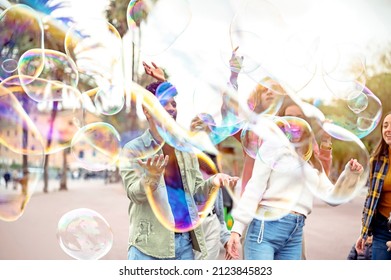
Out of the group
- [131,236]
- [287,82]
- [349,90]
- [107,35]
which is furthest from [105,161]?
[349,90]

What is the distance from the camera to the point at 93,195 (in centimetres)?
407

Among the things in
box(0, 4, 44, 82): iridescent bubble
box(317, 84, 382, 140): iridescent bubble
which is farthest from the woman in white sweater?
box(0, 4, 44, 82): iridescent bubble

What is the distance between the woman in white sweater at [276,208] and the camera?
3398 mm

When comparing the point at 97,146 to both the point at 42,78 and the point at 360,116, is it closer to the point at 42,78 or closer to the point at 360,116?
the point at 42,78

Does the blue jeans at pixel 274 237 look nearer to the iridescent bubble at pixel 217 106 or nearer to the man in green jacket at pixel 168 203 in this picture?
the man in green jacket at pixel 168 203

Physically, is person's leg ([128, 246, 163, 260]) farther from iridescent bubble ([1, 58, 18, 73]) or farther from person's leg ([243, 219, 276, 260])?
iridescent bubble ([1, 58, 18, 73])

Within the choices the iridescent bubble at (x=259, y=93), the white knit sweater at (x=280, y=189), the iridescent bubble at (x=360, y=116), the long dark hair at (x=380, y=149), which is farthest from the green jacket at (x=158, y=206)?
the long dark hair at (x=380, y=149)

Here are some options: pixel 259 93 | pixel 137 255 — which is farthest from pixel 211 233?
pixel 259 93

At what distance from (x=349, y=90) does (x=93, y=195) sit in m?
1.69

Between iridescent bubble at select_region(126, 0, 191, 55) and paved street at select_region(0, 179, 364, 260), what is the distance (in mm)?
918

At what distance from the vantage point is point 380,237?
3703 mm

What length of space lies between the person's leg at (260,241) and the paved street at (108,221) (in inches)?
24.6

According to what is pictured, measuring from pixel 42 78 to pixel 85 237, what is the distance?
98 cm

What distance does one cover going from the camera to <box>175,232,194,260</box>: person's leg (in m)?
3.49
